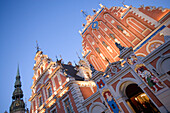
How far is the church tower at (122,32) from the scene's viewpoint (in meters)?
10.4

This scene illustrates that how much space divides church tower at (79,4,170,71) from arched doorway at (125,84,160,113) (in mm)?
3591

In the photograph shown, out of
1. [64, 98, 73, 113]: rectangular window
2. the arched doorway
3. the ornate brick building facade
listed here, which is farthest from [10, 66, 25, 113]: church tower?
the arched doorway

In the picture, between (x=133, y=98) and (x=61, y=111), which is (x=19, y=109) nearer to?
(x=61, y=111)

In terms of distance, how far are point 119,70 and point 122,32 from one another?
5.95m

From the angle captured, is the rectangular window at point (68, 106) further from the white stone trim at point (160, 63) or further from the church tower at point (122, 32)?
the white stone trim at point (160, 63)

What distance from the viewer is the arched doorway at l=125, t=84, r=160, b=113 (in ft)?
28.3

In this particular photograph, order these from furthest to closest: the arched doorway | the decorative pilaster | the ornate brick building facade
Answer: the decorative pilaster → the arched doorway → the ornate brick building facade

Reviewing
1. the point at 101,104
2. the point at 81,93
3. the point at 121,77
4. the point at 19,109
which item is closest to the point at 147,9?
the point at 121,77

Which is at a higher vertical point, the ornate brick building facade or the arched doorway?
the ornate brick building facade

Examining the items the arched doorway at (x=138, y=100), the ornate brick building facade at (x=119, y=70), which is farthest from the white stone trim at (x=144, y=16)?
the arched doorway at (x=138, y=100)

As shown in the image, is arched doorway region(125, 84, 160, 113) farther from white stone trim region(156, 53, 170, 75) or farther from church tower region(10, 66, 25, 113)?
church tower region(10, 66, 25, 113)

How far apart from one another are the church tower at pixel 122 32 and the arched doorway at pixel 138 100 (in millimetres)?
3591

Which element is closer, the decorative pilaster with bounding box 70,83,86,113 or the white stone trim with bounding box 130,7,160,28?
the white stone trim with bounding box 130,7,160,28

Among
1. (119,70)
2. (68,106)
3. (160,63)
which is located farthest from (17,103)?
(160,63)
